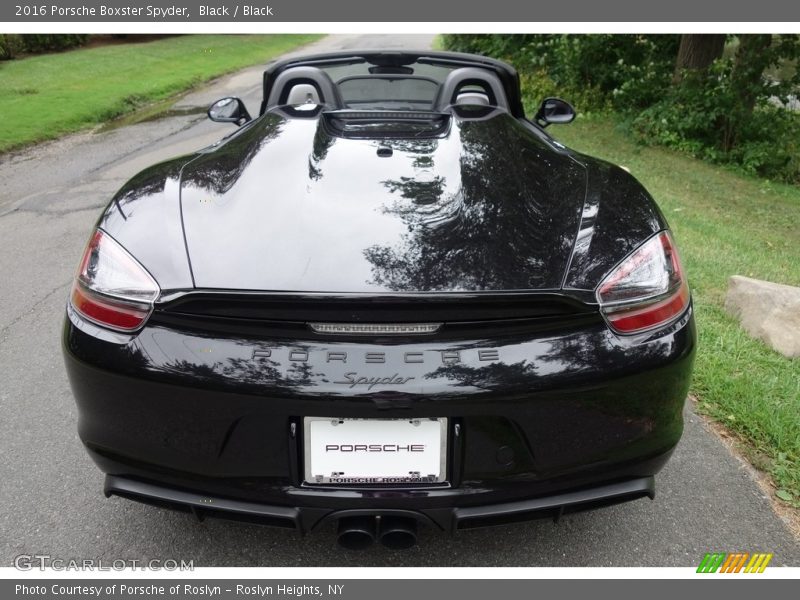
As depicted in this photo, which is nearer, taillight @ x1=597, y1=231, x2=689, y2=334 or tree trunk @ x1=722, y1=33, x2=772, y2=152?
taillight @ x1=597, y1=231, x2=689, y2=334

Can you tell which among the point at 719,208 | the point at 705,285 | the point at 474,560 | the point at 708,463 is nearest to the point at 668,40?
the point at 719,208

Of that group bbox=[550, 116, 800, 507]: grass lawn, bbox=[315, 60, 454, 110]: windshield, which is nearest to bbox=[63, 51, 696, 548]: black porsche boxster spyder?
bbox=[550, 116, 800, 507]: grass lawn

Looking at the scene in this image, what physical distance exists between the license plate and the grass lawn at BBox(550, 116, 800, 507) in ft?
4.86

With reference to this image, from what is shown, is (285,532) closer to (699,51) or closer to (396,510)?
(396,510)

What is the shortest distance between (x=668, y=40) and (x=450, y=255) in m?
12.3

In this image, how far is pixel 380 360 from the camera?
1677 mm

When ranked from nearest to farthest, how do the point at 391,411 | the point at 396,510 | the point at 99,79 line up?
the point at 391,411 < the point at 396,510 < the point at 99,79

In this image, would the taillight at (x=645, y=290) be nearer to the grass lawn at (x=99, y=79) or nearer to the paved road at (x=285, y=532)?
the paved road at (x=285, y=532)

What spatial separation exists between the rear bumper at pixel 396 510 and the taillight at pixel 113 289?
0.47 metres

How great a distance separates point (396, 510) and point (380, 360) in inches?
16.1

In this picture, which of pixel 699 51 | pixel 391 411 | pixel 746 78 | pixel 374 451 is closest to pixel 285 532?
pixel 374 451

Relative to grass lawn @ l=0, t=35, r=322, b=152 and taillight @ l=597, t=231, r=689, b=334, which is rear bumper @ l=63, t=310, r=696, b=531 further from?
grass lawn @ l=0, t=35, r=322, b=152

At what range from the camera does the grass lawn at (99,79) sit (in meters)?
10.3

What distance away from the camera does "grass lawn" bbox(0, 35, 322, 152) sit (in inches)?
405
